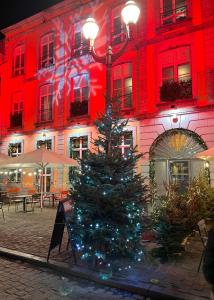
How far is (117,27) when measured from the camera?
16.0 metres

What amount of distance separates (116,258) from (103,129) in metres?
2.66

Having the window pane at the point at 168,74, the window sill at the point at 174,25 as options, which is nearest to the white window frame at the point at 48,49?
the window sill at the point at 174,25

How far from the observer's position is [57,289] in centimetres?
453

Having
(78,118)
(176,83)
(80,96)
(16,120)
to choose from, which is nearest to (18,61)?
(16,120)

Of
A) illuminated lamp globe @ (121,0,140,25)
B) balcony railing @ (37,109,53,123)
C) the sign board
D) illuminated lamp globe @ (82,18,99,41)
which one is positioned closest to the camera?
the sign board

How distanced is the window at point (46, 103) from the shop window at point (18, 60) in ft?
9.25

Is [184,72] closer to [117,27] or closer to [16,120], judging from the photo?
[117,27]

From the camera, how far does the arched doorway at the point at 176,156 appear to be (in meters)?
13.0

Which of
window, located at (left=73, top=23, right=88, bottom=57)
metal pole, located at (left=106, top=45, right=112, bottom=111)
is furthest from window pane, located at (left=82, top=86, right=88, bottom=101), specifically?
metal pole, located at (left=106, top=45, right=112, bottom=111)

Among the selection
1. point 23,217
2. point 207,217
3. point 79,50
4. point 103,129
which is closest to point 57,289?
point 103,129

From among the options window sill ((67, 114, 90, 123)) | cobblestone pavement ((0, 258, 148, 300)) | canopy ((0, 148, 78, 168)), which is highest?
window sill ((67, 114, 90, 123))

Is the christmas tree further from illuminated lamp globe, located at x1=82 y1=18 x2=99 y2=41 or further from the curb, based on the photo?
illuminated lamp globe, located at x1=82 y1=18 x2=99 y2=41

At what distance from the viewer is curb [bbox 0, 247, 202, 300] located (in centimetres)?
421

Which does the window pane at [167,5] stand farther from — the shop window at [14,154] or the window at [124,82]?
the shop window at [14,154]
